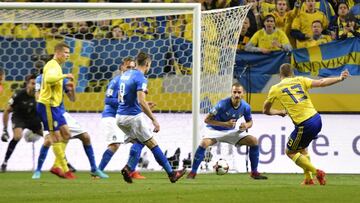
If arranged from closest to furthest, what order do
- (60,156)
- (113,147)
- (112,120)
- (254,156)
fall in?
(60,156) → (254,156) → (113,147) → (112,120)

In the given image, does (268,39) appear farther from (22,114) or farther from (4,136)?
(4,136)

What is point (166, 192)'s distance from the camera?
11.7 m

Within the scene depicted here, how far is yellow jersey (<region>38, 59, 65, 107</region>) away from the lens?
15.3 metres

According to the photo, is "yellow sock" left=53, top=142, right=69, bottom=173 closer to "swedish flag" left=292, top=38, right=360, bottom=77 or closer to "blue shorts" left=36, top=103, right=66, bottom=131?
"blue shorts" left=36, top=103, right=66, bottom=131

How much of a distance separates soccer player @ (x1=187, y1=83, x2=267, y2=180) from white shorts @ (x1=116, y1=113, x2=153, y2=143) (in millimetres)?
1729

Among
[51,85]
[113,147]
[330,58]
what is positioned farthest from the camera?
[330,58]

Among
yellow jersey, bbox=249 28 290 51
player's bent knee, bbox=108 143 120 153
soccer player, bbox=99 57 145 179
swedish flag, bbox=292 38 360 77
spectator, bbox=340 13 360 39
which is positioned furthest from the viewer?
yellow jersey, bbox=249 28 290 51

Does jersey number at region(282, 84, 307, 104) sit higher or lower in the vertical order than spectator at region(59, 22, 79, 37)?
lower

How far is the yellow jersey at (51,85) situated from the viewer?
1530 cm

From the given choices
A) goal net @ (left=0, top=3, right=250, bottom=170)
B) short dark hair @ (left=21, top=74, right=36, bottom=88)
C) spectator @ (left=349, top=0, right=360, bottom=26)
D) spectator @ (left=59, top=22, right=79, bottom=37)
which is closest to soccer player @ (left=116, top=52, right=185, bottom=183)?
goal net @ (left=0, top=3, right=250, bottom=170)

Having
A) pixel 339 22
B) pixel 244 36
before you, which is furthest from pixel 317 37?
pixel 244 36

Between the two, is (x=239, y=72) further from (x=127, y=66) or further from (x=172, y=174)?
(x=172, y=174)

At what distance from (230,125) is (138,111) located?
2.11 m

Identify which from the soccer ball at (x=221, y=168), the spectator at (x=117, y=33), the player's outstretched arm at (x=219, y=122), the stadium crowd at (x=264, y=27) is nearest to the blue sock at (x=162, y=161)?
the player's outstretched arm at (x=219, y=122)
